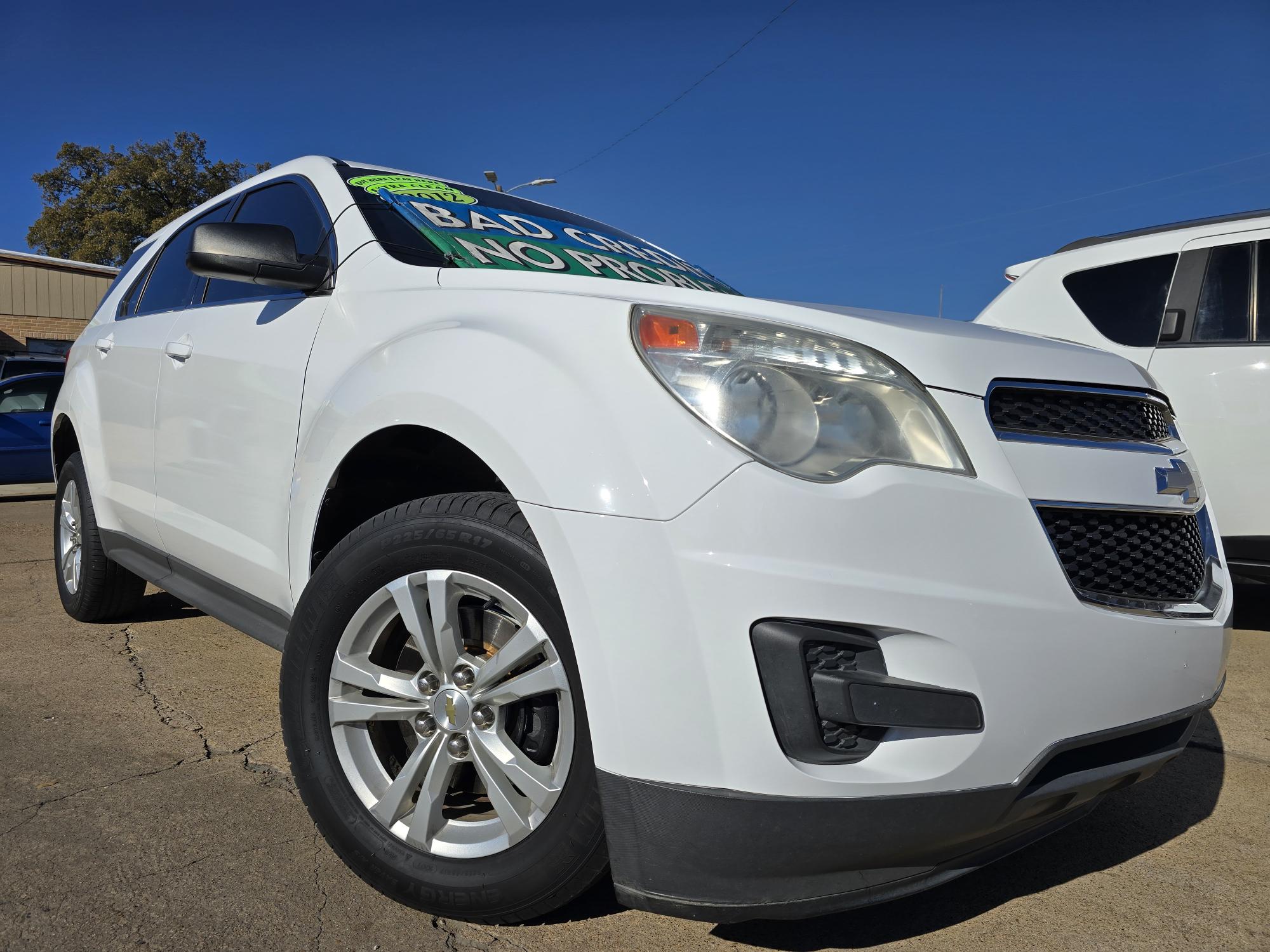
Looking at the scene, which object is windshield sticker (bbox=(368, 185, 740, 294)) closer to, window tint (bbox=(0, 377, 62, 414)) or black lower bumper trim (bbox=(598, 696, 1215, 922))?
black lower bumper trim (bbox=(598, 696, 1215, 922))

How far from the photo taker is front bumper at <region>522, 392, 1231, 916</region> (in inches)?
57.6

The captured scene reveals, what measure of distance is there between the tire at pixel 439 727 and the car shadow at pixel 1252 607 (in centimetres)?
405

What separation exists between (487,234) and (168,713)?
1.83 meters

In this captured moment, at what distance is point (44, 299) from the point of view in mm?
25766

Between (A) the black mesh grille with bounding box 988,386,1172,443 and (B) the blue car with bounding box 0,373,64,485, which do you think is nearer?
(A) the black mesh grille with bounding box 988,386,1172,443

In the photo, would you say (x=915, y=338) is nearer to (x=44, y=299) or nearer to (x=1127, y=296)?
(x=1127, y=296)

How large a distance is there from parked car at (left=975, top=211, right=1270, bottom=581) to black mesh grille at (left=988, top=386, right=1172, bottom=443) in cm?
224

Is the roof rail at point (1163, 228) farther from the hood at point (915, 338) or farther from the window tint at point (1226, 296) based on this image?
the hood at point (915, 338)

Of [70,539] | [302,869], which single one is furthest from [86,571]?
[302,869]

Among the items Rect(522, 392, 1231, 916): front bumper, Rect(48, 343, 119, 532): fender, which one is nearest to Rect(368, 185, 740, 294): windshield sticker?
Rect(522, 392, 1231, 916): front bumper

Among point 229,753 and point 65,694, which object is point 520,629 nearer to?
point 229,753

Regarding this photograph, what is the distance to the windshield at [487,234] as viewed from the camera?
7.94 feet

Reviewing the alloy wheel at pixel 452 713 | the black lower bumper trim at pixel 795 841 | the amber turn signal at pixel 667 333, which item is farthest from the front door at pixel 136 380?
the black lower bumper trim at pixel 795 841

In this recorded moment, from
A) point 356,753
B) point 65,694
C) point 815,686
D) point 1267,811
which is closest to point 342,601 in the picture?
point 356,753
